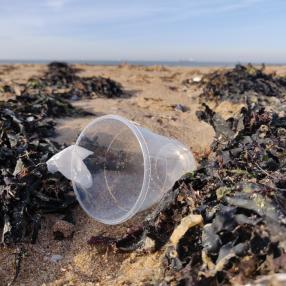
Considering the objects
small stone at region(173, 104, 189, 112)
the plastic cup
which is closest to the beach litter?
the plastic cup

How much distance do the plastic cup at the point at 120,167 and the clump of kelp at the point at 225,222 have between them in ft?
1.01

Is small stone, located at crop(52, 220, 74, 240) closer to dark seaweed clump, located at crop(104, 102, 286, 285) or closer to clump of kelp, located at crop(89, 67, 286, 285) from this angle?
clump of kelp, located at crop(89, 67, 286, 285)

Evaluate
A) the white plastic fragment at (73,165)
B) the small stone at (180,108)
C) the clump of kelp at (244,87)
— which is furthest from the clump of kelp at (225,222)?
the clump of kelp at (244,87)

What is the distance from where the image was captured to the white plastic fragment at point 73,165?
129 inches

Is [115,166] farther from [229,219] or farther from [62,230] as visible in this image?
[229,219]

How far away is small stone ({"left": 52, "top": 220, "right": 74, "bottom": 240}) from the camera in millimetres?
2914

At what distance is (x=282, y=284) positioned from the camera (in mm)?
1698

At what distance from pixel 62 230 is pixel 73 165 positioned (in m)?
0.56

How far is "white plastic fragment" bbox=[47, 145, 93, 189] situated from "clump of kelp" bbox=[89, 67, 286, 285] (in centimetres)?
57

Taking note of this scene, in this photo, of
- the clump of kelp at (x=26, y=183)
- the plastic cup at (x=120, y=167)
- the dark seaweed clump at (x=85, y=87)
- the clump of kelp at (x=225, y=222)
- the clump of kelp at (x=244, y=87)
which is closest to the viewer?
the clump of kelp at (x=225, y=222)

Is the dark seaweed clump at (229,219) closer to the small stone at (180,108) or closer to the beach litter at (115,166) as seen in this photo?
the beach litter at (115,166)

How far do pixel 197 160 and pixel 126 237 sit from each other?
53.9 inches

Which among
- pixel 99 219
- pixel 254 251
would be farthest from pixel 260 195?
pixel 99 219

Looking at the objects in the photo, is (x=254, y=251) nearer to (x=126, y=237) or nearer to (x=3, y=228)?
(x=126, y=237)
